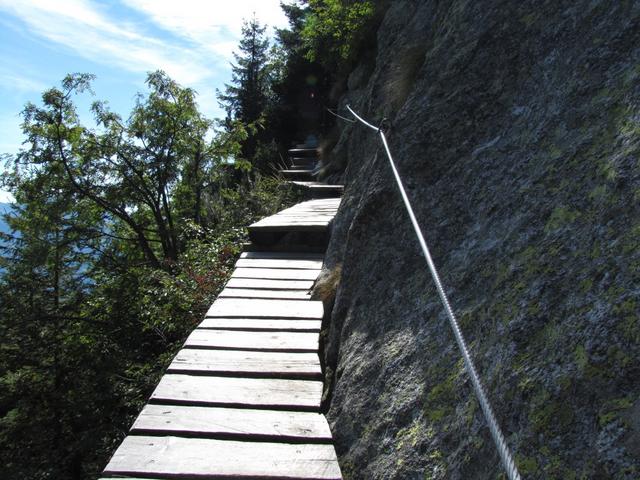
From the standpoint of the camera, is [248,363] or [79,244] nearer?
[248,363]

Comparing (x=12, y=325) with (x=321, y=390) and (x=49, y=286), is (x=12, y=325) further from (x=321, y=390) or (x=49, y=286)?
(x=321, y=390)

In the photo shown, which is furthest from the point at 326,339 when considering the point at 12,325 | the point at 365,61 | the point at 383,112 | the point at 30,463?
the point at 12,325

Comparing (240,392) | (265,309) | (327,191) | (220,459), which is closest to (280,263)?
(265,309)

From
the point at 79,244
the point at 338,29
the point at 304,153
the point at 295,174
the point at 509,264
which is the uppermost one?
the point at 338,29

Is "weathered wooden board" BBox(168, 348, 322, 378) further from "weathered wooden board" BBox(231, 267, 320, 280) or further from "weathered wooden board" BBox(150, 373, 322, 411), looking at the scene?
"weathered wooden board" BBox(231, 267, 320, 280)

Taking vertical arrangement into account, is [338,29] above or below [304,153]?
above

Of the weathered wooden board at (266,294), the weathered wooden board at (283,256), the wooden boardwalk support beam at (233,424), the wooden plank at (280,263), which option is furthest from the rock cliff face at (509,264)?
the weathered wooden board at (283,256)

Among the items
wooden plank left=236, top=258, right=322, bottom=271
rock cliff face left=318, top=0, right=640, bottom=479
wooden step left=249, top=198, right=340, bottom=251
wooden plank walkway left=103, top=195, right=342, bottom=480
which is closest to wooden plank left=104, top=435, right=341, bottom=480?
wooden plank walkway left=103, top=195, right=342, bottom=480

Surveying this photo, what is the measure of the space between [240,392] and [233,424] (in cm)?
27

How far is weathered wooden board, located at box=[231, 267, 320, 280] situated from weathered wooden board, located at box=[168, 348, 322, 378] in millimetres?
1366

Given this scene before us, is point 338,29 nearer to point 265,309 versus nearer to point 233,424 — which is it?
point 265,309

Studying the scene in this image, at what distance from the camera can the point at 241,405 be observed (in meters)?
2.31

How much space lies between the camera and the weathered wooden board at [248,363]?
2.62 meters

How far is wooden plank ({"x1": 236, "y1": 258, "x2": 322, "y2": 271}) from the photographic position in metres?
4.46
